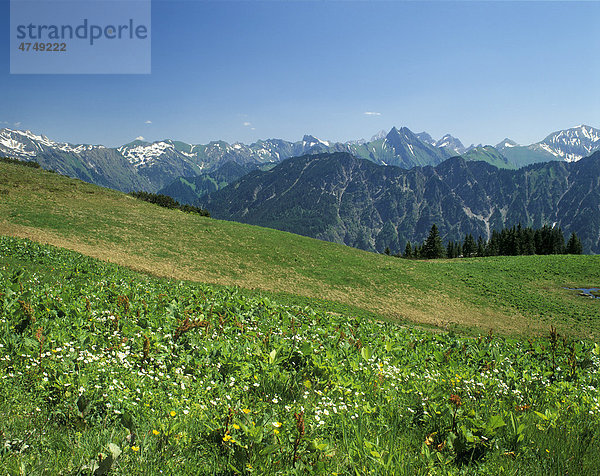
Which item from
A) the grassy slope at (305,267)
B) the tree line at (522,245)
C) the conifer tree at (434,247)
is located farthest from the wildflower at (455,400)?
the conifer tree at (434,247)

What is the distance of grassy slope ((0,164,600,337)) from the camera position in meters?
29.7

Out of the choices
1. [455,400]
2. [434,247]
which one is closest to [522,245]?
[434,247]

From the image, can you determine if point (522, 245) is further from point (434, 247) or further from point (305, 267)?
point (305, 267)

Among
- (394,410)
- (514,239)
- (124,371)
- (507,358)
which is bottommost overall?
(514,239)

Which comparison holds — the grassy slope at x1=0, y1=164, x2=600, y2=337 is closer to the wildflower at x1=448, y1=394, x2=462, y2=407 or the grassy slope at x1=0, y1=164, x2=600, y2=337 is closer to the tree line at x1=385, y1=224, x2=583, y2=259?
the wildflower at x1=448, y1=394, x2=462, y2=407

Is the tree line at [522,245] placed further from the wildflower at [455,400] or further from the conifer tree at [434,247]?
the wildflower at [455,400]

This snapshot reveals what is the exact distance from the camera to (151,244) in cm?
3641

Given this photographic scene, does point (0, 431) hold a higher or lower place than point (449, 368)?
higher

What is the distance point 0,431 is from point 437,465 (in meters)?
4.73

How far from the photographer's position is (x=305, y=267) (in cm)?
3797

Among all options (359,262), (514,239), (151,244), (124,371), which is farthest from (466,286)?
(514,239)

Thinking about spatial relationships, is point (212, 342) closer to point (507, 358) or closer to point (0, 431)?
point (0, 431)

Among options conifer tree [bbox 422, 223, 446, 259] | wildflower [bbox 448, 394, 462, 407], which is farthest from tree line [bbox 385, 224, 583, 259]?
wildflower [bbox 448, 394, 462, 407]

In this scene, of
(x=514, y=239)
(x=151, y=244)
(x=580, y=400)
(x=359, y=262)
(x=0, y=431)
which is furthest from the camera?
(x=514, y=239)
